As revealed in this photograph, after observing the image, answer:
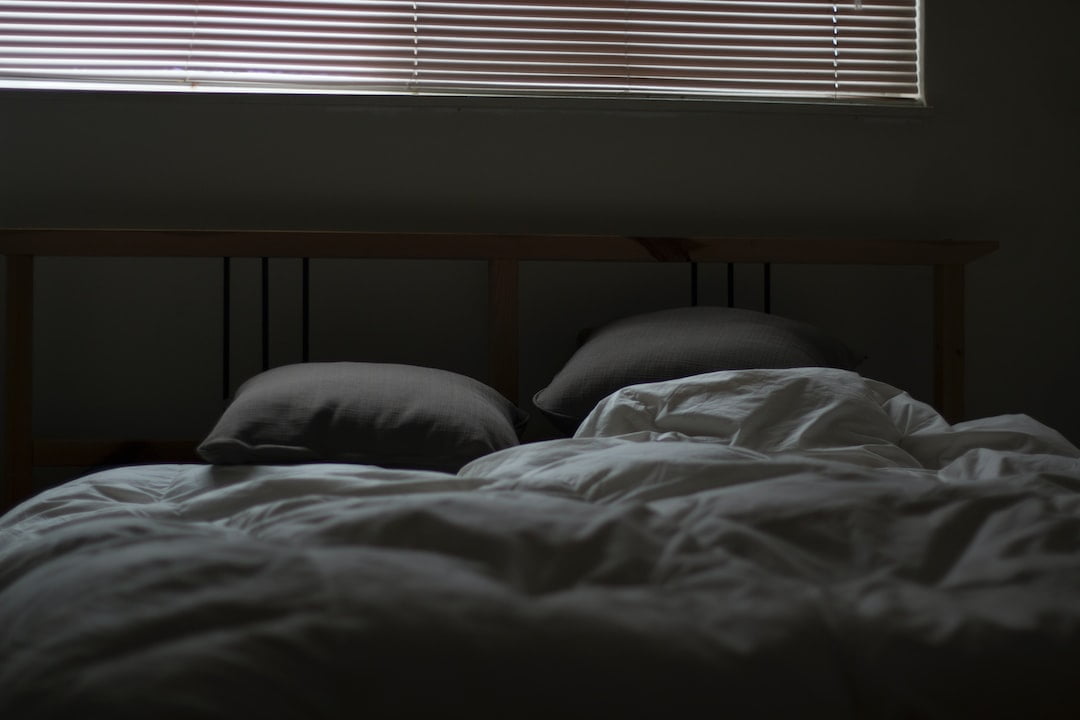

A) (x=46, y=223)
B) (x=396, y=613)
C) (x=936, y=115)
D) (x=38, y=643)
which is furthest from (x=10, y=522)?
(x=936, y=115)

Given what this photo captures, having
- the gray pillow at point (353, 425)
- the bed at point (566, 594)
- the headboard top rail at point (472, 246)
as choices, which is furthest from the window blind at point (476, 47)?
the bed at point (566, 594)

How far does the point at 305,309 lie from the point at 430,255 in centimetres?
32

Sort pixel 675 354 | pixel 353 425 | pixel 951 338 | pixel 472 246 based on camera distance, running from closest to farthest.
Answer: pixel 353 425 < pixel 675 354 < pixel 472 246 < pixel 951 338

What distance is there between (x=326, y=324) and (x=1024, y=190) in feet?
5.61

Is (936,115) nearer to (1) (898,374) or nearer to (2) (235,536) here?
(1) (898,374)

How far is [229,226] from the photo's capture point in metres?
1.98

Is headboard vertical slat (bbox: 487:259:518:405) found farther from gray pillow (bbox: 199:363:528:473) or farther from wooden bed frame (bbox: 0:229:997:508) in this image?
gray pillow (bbox: 199:363:528:473)

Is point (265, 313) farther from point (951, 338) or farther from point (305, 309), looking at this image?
point (951, 338)

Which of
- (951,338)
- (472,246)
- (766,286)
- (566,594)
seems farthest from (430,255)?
(566,594)

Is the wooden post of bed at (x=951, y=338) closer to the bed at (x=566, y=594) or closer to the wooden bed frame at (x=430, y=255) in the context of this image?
the wooden bed frame at (x=430, y=255)

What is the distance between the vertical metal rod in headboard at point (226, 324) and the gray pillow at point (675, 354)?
729mm

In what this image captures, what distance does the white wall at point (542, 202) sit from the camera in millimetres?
1947

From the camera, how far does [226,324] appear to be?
75.6 inches

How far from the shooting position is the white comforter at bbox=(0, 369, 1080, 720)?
21.5 inches
